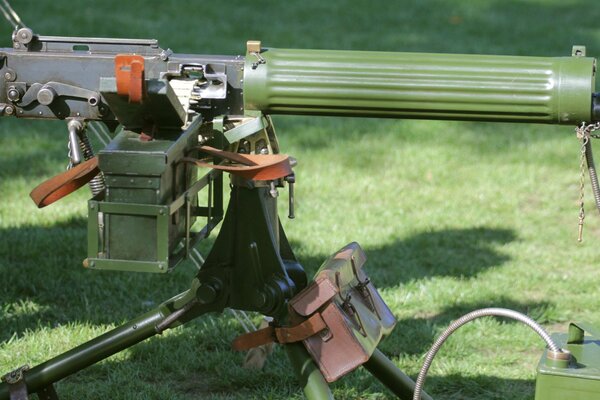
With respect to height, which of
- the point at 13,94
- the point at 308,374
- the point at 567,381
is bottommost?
the point at 308,374

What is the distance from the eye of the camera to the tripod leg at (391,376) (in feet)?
13.7

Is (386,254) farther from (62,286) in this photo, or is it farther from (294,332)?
(294,332)

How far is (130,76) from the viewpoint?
3385 millimetres

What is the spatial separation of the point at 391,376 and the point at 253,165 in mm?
1033

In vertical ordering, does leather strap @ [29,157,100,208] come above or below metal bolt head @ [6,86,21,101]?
below

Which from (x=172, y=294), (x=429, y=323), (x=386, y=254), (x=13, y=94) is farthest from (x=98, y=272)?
(x=13, y=94)

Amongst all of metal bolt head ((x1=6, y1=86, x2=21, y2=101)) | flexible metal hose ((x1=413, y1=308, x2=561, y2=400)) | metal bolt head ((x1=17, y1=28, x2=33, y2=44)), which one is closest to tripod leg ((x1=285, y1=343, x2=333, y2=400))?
flexible metal hose ((x1=413, y1=308, x2=561, y2=400))

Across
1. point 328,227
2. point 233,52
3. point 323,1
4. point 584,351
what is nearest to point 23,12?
point 233,52

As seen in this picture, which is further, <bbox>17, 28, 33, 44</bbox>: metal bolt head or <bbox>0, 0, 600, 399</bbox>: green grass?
<bbox>0, 0, 600, 399</bbox>: green grass

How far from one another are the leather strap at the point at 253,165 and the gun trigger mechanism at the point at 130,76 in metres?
0.30

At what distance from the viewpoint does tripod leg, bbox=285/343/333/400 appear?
3.75 m

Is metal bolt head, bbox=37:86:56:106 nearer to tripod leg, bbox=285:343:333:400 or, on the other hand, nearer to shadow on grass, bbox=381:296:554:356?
tripod leg, bbox=285:343:333:400

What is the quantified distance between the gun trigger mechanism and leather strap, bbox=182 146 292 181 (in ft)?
0.98

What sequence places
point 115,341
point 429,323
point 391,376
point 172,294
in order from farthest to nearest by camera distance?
1. point 172,294
2. point 429,323
3. point 391,376
4. point 115,341
